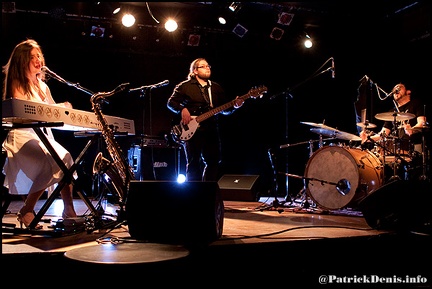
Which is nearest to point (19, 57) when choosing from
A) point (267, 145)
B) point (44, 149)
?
point (44, 149)

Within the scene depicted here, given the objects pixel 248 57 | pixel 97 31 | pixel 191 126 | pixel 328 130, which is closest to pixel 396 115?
pixel 328 130

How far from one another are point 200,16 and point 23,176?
5968mm

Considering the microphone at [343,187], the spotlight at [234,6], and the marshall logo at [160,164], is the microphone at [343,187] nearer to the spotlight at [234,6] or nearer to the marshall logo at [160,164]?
the marshall logo at [160,164]

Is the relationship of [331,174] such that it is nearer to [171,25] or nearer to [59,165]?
[59,165]

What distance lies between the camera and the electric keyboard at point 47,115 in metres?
2.92

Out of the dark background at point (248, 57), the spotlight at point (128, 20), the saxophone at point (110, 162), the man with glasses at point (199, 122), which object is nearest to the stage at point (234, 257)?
the saxophone at point (110, 162)

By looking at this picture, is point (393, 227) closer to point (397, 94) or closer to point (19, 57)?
point (19, 57)

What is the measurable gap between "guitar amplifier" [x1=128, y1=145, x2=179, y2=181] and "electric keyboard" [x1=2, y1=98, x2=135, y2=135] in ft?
10.7

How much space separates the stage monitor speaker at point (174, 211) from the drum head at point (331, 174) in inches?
115

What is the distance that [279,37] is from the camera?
327 inches

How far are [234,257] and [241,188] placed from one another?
4.29 m

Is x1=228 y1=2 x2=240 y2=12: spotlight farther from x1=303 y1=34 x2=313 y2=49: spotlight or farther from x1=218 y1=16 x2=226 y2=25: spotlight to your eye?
x1=303 y1=34 x2=313 y2=49: spotlight

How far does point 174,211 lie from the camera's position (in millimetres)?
2777

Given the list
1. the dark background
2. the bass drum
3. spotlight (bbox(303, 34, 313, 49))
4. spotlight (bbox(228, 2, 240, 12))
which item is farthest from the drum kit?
spotlight (bbox(228, 2, 240, 12))
